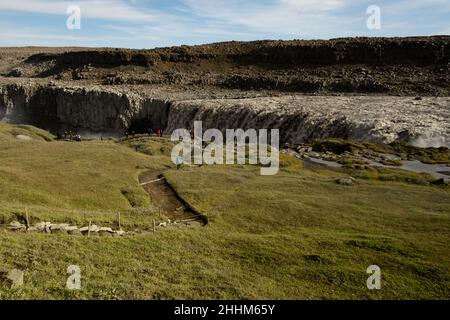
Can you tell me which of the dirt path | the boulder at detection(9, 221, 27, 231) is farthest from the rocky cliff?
the boulder at detection(9, 221, 27, 231)

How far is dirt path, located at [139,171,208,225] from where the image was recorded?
1267 inches

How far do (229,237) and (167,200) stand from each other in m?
11.1

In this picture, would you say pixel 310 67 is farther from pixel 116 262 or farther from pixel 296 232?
pixel 116 262

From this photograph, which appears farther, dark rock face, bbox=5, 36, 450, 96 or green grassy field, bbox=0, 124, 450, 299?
dark rock face, bbox=5, 36, 450, 96

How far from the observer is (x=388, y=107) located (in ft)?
260

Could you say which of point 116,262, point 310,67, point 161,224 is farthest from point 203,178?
point 310,67

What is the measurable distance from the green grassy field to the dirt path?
723 mm
